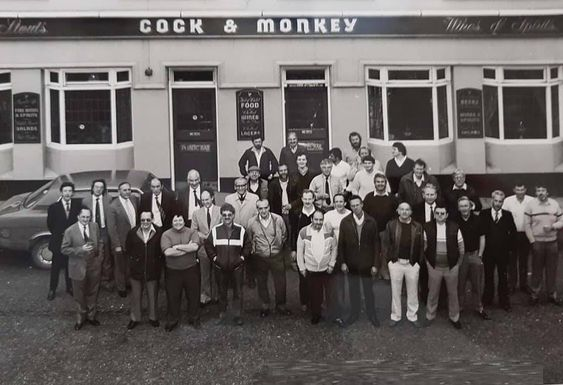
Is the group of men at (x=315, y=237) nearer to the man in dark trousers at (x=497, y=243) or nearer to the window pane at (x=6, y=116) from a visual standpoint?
→ the man in dark trousers at (x=497, y=243)

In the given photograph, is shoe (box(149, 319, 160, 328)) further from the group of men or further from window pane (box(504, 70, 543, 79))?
window pane (box(504, 70, 543, 79))

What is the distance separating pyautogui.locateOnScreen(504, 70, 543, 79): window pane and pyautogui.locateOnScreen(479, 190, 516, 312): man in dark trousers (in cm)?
82

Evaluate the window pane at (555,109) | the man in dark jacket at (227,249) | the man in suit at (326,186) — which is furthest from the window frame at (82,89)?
the window pane at (555,109)

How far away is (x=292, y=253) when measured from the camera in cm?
467

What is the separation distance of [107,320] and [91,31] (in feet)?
6.12

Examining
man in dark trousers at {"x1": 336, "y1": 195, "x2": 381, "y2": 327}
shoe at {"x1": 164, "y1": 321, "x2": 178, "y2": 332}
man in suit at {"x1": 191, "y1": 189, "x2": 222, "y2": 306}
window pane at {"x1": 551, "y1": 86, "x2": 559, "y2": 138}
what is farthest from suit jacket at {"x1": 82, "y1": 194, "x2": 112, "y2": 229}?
window pane at {"x1": 551, "y1": 86, "x2": 559, "y2": 138}

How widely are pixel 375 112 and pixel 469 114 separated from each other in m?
0.65

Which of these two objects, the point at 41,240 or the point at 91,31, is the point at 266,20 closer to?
the point at 91,31

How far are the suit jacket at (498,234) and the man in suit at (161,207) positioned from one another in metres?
2.22

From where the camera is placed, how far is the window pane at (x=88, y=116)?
4094 mm

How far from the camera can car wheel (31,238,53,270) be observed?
13.8ft

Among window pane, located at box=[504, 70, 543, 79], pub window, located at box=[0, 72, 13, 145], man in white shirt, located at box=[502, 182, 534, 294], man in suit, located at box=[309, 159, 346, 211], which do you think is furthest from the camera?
man in white shirt, located at box=[502, 182, 534, 294]

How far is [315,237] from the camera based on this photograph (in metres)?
4.44

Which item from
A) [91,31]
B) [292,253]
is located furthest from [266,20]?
[292,253]
